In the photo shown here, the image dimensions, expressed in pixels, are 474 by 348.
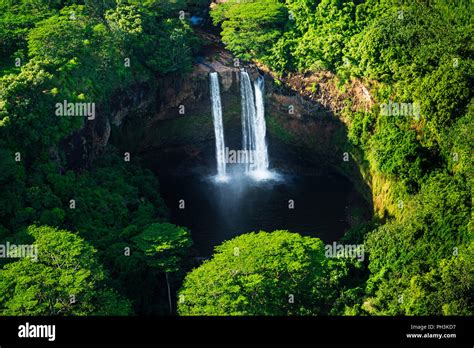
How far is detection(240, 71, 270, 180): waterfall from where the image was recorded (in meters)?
62.4

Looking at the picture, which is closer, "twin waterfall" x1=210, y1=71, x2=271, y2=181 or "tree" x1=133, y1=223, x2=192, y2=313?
→ "tree" x1=133, y1=223, x2=192, y2=313

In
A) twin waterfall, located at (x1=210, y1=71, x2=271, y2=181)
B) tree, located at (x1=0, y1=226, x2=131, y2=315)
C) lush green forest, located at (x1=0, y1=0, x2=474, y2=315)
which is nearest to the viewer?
tree, located at (x1=0, y1=226, x2=131, y2=315)

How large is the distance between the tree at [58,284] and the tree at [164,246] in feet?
11.9

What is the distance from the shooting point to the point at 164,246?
145 feet

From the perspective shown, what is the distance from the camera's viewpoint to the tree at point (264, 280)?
39.2 meters

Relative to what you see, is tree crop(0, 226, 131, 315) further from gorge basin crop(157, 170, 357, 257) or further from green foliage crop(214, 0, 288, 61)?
green foliage crop(214, 0, 288, 61)

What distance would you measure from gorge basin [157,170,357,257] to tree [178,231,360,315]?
1000 cm

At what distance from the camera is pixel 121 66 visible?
57.2 m

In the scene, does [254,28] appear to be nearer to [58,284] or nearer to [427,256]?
[427,256]

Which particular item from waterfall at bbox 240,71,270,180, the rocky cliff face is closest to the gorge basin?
waterfall at bbox 240,71,270,180

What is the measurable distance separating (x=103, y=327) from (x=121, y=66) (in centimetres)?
3246

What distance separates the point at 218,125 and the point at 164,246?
20.8 meters

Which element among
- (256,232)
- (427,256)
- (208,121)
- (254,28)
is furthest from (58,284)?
(254,28)

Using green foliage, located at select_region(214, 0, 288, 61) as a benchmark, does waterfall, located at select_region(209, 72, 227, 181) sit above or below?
below
